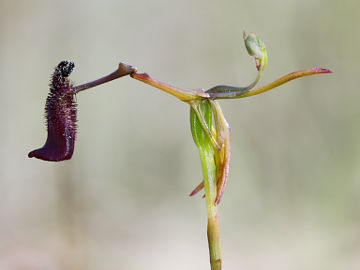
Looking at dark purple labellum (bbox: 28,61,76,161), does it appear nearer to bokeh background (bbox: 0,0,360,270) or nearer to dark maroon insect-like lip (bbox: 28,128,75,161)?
dark maroon insect-like lip (bbox: 28,128,75,161)

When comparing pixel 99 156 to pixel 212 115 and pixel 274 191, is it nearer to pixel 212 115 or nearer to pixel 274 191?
pixel 274 191

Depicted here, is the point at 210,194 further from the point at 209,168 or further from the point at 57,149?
the point at 57,149

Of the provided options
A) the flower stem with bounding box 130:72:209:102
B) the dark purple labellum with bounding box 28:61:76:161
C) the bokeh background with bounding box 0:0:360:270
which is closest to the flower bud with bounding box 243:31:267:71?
the flower stem with bounding box 130:72:209:102

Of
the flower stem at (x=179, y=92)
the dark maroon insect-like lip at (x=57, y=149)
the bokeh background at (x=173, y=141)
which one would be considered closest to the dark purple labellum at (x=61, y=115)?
the dark maroon insect-like lip at (x=57, y=149)

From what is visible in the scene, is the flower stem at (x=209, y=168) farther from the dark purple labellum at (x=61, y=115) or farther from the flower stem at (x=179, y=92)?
the dark purple labellum at (x=61, y=115)

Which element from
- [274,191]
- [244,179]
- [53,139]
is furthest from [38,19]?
[53,139]

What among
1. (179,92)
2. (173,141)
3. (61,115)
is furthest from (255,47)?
(173,141)

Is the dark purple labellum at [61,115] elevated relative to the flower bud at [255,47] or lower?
lower
